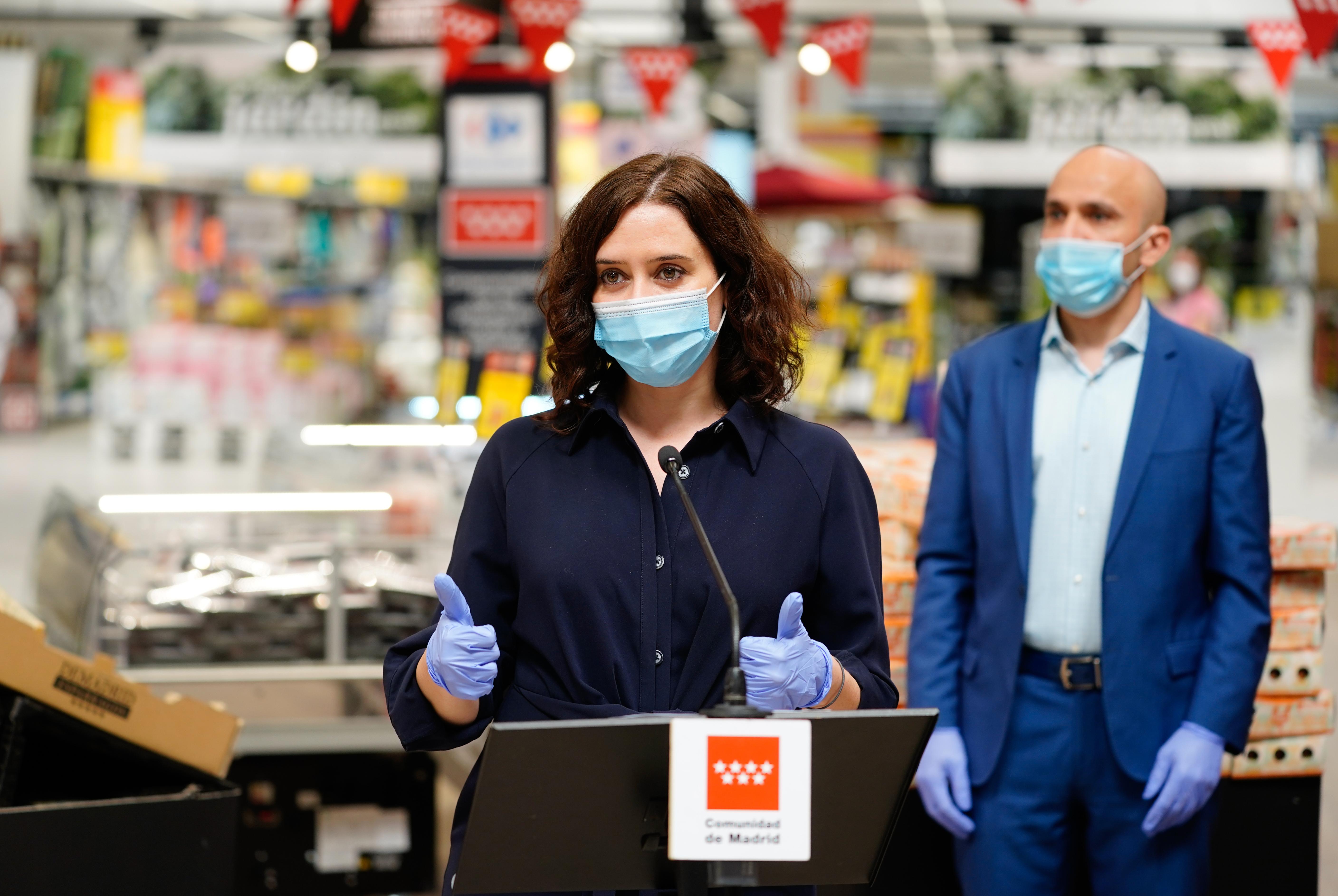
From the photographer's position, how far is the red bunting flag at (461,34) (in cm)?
549

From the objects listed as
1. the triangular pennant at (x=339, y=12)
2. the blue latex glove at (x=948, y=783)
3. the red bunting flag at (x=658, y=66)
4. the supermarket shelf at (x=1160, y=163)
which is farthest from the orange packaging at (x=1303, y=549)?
the red bunting flag at (x=658, y=66)

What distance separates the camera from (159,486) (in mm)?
5418

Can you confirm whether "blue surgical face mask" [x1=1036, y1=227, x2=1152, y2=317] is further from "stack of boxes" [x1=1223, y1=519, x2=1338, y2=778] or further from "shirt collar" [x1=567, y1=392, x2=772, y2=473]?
"shirt collar" [x1=567, y1=392, x2=772, y2=473]

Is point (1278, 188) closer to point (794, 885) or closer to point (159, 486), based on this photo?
point (159, 486)

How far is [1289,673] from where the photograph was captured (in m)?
2.99

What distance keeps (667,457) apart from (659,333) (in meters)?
0.20

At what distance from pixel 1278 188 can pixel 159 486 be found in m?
6.35

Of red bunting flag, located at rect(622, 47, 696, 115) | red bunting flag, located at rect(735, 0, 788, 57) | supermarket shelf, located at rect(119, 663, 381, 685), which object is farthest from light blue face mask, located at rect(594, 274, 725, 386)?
red bunting flag, located at rect(622, 47, 696, 115)

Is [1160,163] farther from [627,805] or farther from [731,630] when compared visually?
[627,805]

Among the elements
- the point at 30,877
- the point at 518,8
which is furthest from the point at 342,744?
the point at 518,8

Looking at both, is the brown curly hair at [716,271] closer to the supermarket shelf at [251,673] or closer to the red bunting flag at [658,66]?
the supermarket shelf at [251,673]

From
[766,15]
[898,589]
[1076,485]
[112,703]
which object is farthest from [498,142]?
[1076,485]

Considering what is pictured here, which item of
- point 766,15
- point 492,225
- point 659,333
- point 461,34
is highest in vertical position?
point 766,15

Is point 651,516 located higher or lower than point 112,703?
higher
